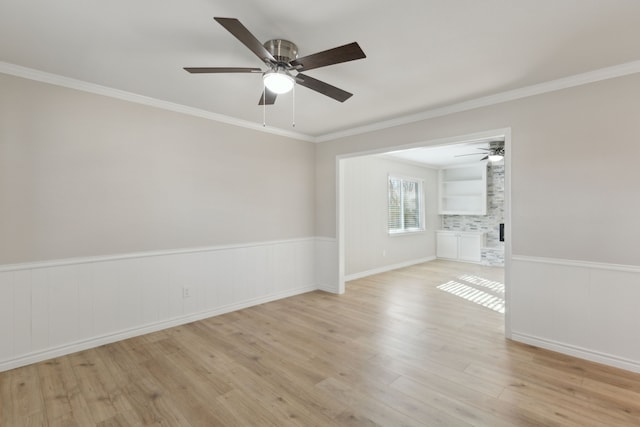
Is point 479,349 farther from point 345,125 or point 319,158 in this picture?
point 319,158

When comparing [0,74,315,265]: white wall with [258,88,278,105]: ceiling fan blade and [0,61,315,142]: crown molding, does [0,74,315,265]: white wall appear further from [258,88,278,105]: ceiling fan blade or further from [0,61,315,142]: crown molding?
[258,88,278,105]: ceiling fan blade

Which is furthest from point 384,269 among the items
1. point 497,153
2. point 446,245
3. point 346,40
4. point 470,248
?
point 346,40

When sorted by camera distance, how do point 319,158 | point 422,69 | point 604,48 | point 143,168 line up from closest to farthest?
point 604,48
point 422,69
point 143,168
point 319,158

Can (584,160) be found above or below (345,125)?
A: below

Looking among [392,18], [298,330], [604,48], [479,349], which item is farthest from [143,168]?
[604,48]

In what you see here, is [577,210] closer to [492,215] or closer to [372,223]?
[372,223]

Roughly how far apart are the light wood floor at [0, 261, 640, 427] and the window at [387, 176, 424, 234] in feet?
12.1

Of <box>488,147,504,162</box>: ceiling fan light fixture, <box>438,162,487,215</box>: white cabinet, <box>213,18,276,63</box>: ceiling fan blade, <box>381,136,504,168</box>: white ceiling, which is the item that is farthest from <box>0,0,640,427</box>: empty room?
<box>438,162,487,215</box>: white cabinet

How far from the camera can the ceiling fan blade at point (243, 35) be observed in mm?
1552

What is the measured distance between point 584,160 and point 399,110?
200 centimetres

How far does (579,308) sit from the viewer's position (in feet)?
9.32

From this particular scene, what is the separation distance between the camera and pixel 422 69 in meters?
2.68

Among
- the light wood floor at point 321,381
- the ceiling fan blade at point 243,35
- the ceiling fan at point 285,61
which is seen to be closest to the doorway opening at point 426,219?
the light wood floor at point 321,381

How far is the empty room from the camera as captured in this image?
2037 mm
